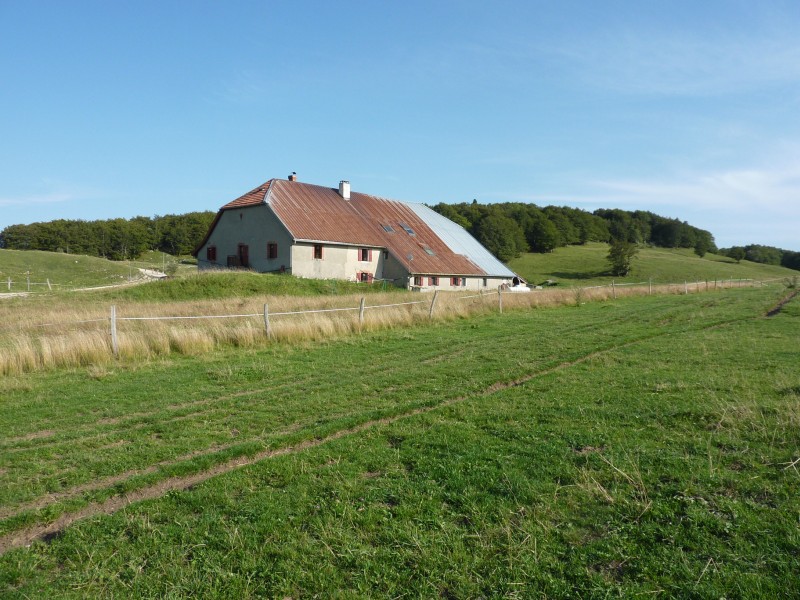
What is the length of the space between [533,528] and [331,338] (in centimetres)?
1280

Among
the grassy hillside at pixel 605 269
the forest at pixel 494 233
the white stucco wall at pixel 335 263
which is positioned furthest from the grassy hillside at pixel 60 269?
the grassy hillside at pixel 605 269

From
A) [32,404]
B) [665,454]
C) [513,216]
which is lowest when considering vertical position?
[32,404]

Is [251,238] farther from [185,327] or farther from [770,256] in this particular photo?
[770,256]

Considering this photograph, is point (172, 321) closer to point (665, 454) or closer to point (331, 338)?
point (331, 338)

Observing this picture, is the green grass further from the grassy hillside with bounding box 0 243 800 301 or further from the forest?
the forest

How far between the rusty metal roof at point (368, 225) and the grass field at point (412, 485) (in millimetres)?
27823

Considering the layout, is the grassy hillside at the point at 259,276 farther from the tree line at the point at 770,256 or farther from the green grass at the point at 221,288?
the tree line at the point at 770,256

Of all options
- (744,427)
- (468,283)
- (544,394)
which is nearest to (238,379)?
(544,394)

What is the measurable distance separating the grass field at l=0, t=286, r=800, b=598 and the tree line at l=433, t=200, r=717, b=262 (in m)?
82.7

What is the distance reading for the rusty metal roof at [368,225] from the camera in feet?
124

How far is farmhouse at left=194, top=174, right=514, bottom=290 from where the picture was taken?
36812 millimetres

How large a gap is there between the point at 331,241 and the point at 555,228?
7447 centimetres

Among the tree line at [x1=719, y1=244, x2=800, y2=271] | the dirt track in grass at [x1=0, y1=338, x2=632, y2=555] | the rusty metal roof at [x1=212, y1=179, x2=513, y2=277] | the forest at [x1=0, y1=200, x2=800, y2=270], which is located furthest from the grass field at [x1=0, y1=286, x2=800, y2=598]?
the tree line at [x1=719, y1=244, x2=800, y2=271]

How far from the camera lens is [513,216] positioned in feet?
368
